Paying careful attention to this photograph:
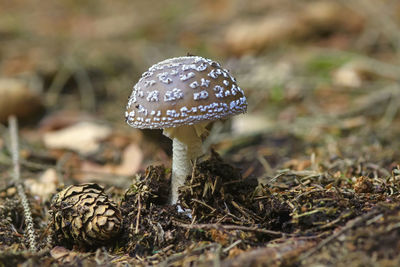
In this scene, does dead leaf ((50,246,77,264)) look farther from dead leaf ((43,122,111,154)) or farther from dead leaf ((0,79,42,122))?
dead leaf ((0,79,42,122))

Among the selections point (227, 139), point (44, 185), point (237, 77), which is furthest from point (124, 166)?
point (237, 77)

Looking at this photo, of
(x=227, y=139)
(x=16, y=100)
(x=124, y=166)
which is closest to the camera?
(x=124, y=166)

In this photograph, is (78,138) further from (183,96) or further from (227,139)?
(183,96)

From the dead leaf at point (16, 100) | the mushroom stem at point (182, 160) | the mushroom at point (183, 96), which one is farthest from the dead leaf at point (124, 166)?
the dead leaf at point (16, 100)

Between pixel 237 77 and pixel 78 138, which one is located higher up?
pixel 237 77

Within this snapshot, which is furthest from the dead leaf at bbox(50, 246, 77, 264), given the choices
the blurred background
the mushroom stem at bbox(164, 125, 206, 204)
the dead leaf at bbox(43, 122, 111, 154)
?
the dead leaf at bbox(43, 122, 111, 154)

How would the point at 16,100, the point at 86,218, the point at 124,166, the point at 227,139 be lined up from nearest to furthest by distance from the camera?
1. the point at 86,218
2. the point at 124,166
3. the point at 227,139
4. the point at 16,100

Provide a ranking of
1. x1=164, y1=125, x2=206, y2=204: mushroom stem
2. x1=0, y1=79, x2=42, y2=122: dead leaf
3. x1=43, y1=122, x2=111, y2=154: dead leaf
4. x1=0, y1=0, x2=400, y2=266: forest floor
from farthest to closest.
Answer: x1=0, y1=79, x2=42, y2=122: dead leaf < x1=43, y1=122, x2=111, y2=154: dead leaf < x1=164, y1=125, x2=206, y2=204: mushroom stem < x1=0, y1=0, x2=400, y2=266: forest floor
